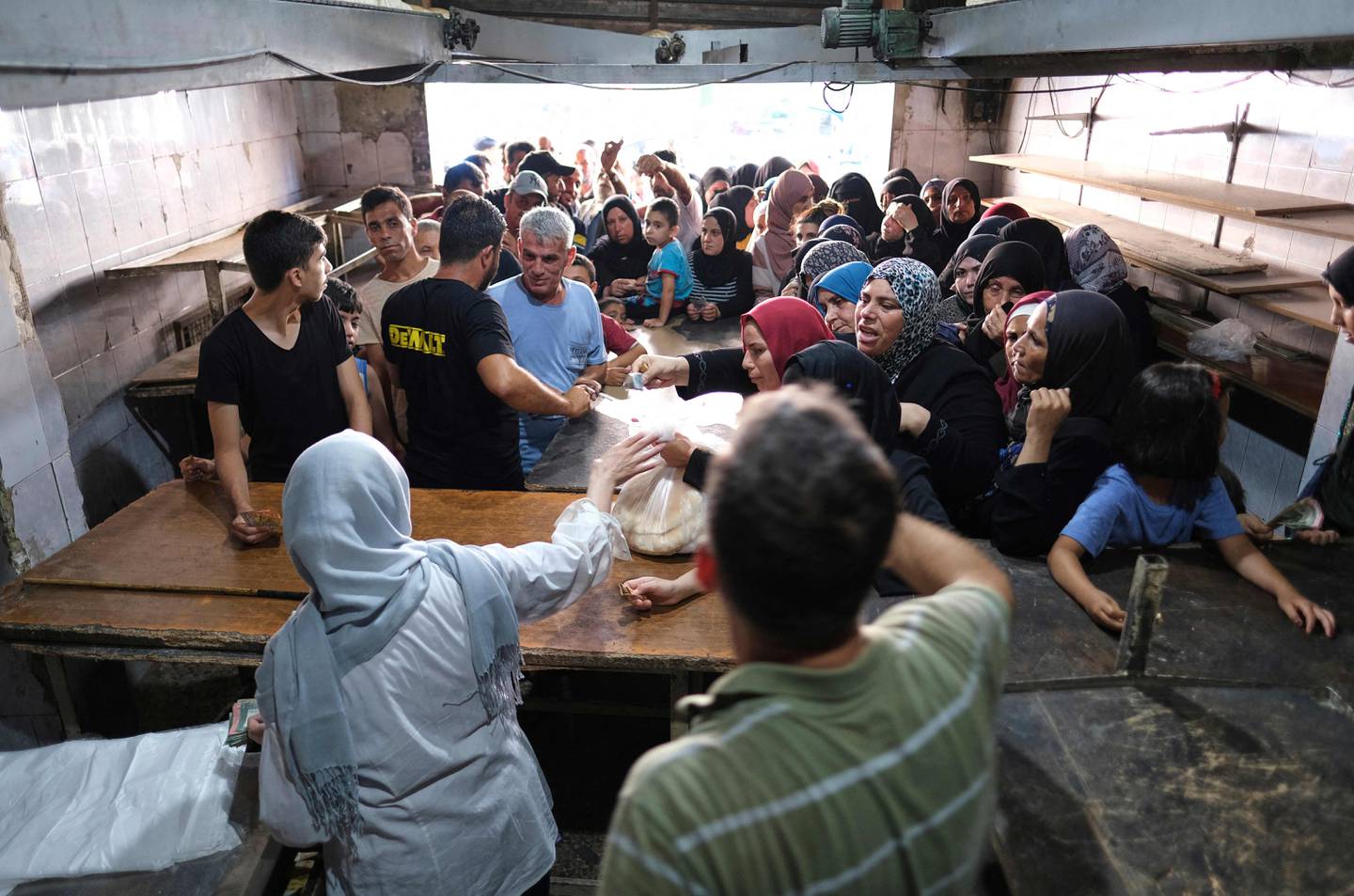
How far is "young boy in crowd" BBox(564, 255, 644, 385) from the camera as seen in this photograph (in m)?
3.85

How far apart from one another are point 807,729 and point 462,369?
2438 mm

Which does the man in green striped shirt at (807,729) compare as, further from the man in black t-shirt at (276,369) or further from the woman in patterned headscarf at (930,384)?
the man in black t-shirt at (276,369)

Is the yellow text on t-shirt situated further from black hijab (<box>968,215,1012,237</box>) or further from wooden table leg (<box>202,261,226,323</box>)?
black hijab (<box>968,215,1012,237</box>)

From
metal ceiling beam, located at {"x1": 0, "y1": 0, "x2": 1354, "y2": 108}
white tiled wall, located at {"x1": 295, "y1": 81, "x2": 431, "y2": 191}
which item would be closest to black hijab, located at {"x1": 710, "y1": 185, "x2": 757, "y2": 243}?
metal ceiling beam, located at {"x1": 0, "y1": 0, "x2": 1354, "y2": 108}

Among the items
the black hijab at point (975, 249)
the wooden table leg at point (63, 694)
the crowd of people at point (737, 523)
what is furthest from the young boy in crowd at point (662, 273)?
the wooden table leg at point (63, 694)

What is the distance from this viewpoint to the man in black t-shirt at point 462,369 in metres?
2.92

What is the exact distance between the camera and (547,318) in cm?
358

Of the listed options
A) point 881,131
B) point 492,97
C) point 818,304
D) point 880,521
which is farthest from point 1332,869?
point 492,97

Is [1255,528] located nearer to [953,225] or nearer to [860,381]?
[860,381]

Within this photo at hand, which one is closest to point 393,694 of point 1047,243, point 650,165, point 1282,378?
point 1047,243

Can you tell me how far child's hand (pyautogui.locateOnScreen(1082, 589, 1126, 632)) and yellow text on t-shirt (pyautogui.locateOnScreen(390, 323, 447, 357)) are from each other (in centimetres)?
219

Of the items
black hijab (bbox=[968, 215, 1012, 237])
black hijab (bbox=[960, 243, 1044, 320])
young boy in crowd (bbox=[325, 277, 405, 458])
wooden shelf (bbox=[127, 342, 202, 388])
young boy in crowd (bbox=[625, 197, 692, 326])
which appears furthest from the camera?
young boy in crowd (bbox=[625, 197, 692, 326])

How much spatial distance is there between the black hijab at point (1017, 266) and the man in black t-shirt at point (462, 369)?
2.05 meters

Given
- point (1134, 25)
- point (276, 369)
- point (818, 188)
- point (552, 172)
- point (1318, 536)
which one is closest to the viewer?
point (1318, 536)
